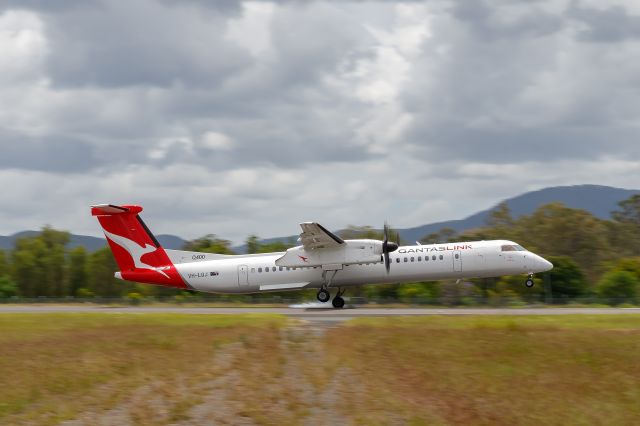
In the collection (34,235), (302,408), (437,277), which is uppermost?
(34,235)

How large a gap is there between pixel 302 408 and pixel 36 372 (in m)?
6.98

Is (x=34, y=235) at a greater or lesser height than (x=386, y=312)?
greater

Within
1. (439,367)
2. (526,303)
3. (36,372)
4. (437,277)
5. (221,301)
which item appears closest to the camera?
(36,372)

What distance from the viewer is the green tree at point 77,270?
81.9m

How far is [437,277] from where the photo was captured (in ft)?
130

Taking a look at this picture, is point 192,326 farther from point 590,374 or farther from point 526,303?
point 526,303

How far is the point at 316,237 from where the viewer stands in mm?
38812

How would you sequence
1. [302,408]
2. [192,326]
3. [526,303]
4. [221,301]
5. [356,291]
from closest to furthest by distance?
[302,408], [192,326], [526,303], [221,301], [356,291]

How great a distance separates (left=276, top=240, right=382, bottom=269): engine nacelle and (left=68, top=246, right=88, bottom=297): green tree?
156 ft

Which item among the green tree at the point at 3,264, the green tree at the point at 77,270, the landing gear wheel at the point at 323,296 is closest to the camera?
the landing gear wheel at the point at 323,296

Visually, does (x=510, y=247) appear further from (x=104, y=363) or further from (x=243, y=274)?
(x=104, y=363)

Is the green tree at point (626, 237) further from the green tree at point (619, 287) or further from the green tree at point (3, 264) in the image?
the green tree at point (3, 264)

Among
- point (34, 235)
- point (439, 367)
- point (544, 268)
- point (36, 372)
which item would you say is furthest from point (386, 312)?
point (34, 235)

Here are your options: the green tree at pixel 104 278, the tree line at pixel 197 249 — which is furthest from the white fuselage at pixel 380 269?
the green tree at pixel 104 278
